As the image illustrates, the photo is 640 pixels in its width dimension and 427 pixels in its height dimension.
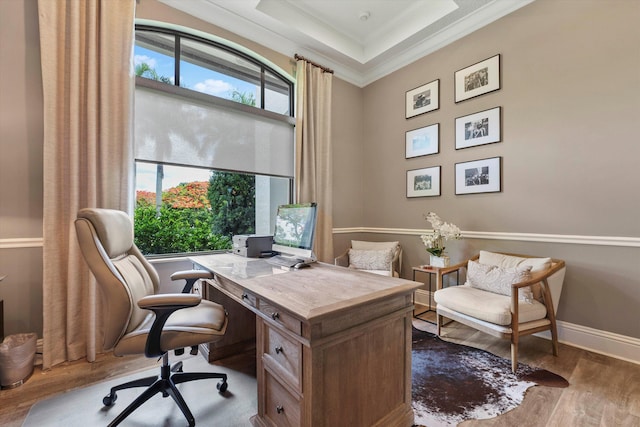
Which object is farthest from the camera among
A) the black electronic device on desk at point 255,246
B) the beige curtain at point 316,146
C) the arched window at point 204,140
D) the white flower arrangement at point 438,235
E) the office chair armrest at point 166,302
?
the beige curtain at point 316,146

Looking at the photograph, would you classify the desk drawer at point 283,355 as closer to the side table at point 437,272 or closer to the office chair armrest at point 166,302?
the office chair armrest at point 166,302

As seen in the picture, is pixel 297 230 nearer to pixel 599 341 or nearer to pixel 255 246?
pixel 255 246

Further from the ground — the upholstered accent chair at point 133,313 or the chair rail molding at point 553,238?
the chair rail molding at point 553,238

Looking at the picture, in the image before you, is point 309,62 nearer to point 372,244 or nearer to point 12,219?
point 372,244

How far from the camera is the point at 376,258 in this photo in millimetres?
3328

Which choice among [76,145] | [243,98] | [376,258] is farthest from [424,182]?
[76,145]

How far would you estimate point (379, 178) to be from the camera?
3977 millimetres

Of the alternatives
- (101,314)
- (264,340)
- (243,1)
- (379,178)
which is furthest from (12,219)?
(379,178)

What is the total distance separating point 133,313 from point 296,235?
110cm

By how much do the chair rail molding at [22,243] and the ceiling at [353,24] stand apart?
2.42 metres

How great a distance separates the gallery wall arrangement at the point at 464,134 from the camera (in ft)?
9.17

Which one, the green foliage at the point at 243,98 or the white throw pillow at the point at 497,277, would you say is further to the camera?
the green foliage at the point at 243,98

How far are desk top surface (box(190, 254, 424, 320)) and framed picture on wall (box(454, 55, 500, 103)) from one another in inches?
97.6

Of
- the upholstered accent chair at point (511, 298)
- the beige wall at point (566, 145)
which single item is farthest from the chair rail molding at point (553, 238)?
the upholstered accent chair at point (511, 298)
